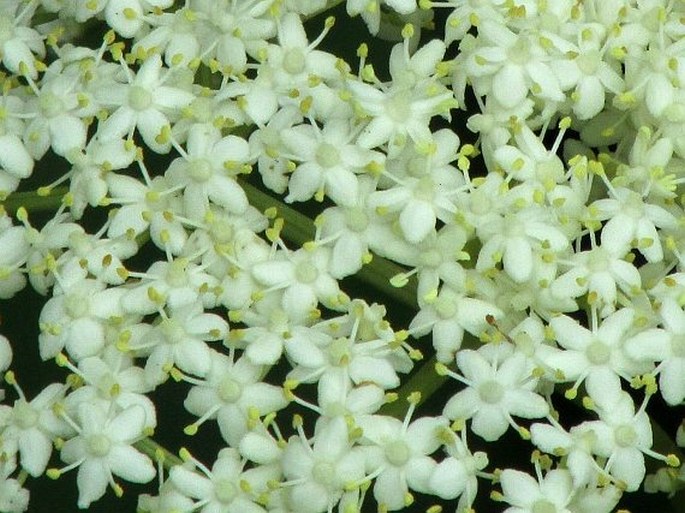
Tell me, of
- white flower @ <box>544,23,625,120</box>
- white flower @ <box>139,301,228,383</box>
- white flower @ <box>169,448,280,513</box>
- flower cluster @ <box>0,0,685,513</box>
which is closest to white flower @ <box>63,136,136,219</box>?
flower cluster @ <box>0,0,685,513</box>

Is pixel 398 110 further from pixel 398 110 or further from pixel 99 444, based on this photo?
pixel 99 444

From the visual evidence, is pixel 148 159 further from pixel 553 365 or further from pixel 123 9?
pixel 553 365

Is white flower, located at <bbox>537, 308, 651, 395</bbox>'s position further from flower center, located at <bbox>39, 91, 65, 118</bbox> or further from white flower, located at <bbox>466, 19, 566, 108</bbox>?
flower center, located at <bbox>39, 91, 65, 118</bbox>

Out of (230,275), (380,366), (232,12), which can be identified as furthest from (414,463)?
(232,12)

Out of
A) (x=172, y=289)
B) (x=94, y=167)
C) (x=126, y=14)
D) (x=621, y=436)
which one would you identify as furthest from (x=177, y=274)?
(x=621, y=436)

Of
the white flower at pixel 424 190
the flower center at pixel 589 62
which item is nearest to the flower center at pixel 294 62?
the white flower at pixel 424 190

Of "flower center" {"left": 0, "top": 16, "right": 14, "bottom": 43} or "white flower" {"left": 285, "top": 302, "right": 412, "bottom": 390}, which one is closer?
"white flower" {"left": 285, "top": 302, "right": 412, "bottom": 390}
